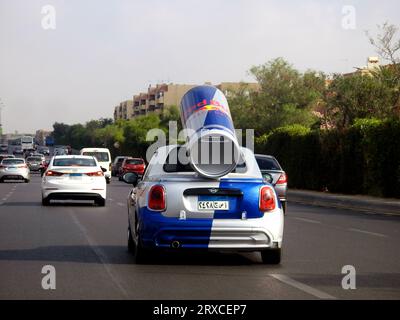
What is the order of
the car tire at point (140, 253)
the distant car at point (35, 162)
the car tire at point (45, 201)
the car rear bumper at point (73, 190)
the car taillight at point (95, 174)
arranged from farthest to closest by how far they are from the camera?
the distant car at point (35, 162)
the car tire at point (45, 201)
the car taillight at point (95, 174)
the car rear bumper at point (73, 190)
the car tire at point (140, 253)

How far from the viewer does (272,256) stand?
40.0ft

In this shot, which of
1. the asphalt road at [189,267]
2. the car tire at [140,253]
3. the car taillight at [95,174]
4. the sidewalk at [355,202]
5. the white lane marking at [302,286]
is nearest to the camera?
the white lane marking at [302,286]

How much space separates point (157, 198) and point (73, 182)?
1528cm

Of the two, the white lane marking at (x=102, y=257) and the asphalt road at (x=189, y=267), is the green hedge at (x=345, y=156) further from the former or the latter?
the white lane marking at (x=102, y=257)

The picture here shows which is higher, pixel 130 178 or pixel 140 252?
pixel 130 178

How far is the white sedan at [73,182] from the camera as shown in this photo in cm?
2641

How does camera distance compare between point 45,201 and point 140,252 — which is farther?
point 45,201

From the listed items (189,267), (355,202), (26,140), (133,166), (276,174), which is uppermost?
(189,267)

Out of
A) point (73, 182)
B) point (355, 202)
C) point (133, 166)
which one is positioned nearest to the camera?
point (73, 182)

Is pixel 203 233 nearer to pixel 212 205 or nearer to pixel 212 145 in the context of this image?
pixel 212 205

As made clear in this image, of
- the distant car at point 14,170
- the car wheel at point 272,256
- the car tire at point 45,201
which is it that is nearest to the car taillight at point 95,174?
the car tire at point 45,201

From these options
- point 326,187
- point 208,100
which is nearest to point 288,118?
point 326,187

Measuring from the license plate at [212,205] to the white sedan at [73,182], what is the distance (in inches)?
601

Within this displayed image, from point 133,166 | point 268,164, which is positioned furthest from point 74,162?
point 133,166
